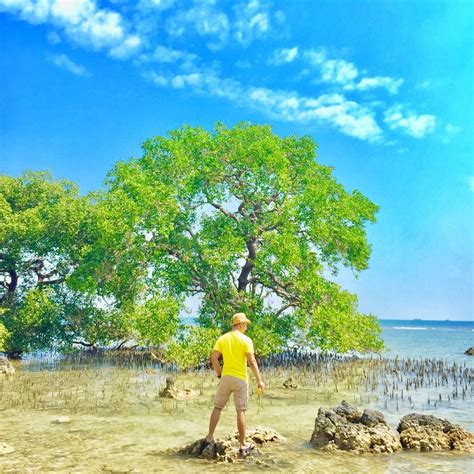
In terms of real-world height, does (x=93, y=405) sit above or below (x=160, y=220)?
below

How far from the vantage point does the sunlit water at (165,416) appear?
791 centimetres

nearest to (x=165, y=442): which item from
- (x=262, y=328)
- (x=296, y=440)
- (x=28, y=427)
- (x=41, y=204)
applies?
(x=296, y=440)

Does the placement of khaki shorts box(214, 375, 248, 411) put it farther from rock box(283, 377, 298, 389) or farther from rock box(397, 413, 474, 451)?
rock box(283, 377, 298, 389)

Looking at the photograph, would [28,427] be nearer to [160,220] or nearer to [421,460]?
[421,460]

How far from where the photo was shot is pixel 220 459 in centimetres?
797

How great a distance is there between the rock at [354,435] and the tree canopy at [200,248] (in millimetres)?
12152

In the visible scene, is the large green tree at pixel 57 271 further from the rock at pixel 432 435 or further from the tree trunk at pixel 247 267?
the rock at pixel 432 435

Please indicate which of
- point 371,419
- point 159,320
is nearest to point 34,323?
point 159,320

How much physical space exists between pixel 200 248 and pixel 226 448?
53.7ft

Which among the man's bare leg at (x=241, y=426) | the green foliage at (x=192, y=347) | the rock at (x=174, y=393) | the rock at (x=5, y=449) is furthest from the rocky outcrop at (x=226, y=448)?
the green foliage at (x=192, y=347)

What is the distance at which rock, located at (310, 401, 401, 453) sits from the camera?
8.89 meters

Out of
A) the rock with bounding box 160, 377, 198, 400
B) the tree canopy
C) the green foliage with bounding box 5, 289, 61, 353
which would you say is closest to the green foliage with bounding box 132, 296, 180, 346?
the tree canopy

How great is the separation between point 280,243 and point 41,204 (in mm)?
14246

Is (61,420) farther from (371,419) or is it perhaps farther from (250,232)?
(250,232)
